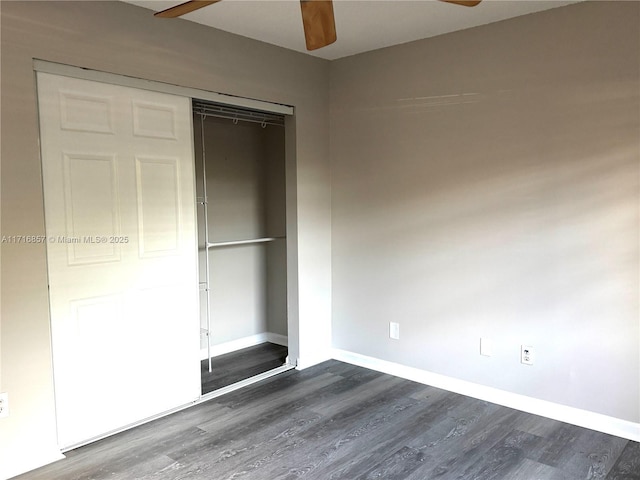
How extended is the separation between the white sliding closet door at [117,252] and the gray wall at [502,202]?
1373 mm

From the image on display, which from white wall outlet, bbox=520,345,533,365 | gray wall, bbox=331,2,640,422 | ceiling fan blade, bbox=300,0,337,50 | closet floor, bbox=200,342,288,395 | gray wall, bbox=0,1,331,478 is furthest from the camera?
closet floor, bbox=200,342,288,395

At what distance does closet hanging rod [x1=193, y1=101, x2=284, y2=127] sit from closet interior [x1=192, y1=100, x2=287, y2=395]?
0.04m

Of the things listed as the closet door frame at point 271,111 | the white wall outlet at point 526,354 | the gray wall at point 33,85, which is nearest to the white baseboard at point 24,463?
the gray wall at point 33,85

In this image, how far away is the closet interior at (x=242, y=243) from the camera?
157 inches

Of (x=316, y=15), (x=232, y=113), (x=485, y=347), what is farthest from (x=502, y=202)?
(x=232, y=113)

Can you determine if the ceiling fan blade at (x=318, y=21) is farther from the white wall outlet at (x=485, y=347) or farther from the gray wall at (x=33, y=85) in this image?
the white wall outlet at (x=485, y=347)

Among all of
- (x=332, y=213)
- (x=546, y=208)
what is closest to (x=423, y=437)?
(x=546, y=208)

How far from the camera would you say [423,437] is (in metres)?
2.76

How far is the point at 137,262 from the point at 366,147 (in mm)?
1863

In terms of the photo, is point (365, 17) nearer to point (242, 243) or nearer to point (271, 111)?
point (271, 111)

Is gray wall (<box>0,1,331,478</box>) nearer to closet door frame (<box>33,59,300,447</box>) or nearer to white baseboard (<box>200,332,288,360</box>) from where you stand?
closet door frame (<box>33,59,300,447</box>)

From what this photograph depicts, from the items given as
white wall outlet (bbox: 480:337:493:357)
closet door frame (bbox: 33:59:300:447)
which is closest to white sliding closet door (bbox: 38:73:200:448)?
closet door frame (bbox: 33:59:300:447)

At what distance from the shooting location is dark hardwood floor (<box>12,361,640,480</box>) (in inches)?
95.3

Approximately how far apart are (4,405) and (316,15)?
223 cm
